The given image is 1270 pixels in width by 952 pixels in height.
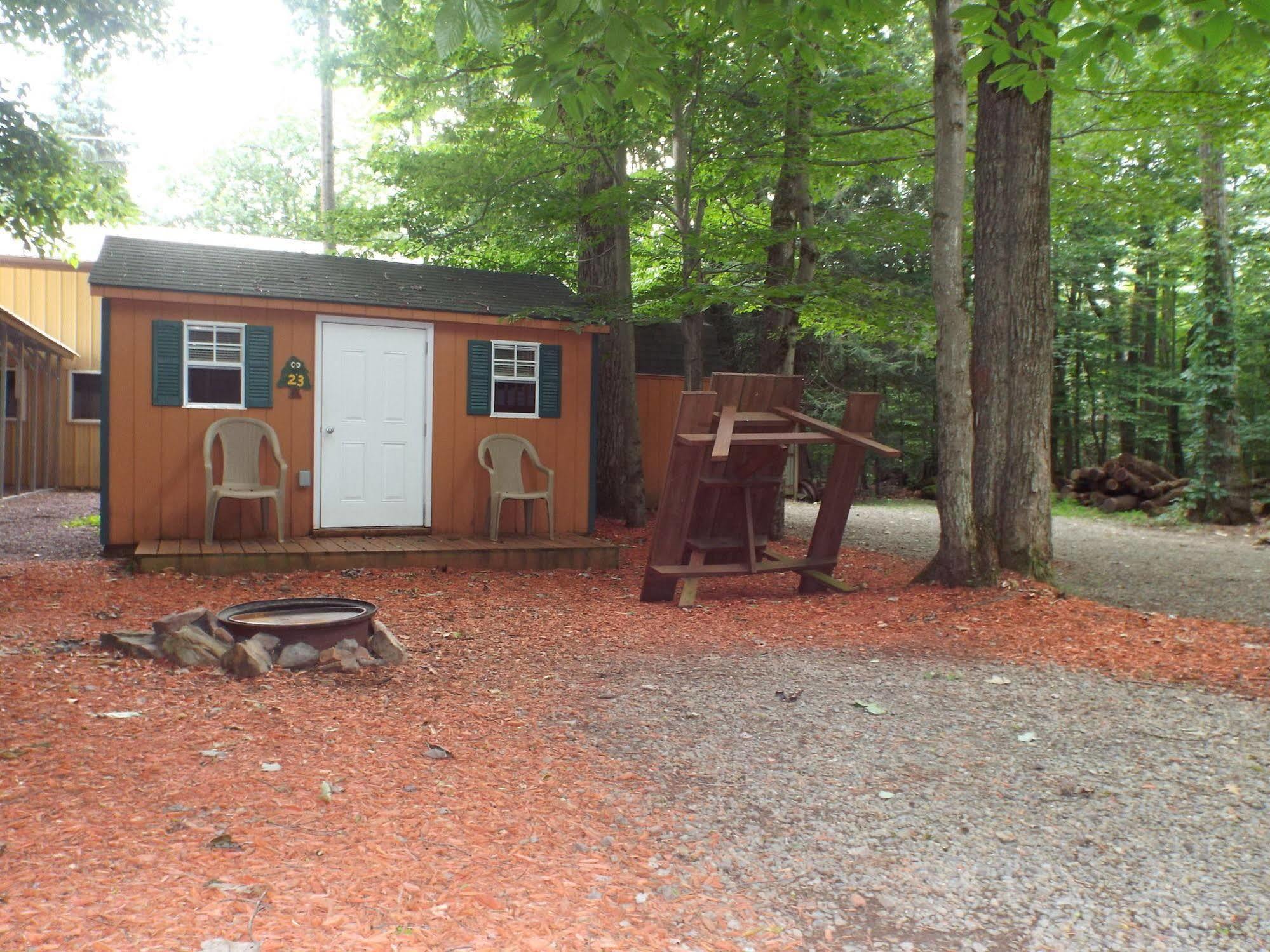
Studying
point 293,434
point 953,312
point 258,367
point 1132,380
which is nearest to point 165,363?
point 258,367

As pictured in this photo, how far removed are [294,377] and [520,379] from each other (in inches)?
79.1

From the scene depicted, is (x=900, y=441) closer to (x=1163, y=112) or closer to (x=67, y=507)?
(x=1163, y=112)

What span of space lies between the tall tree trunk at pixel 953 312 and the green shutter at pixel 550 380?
3861 mm

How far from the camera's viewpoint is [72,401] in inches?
589

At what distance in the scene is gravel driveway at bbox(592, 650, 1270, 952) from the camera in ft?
7.25

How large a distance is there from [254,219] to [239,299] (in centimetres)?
2734

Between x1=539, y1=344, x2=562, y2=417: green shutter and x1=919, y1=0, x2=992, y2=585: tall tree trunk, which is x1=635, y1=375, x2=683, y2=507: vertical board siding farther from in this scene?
x1=919, y1=0, x2=992, y2=585: tall tree trunk

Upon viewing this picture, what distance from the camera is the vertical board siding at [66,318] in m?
14.6

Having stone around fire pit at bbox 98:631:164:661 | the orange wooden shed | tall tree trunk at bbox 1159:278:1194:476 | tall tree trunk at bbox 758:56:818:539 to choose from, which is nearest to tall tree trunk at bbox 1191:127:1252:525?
tall tree trunk at bbox 1159:278:1194:476

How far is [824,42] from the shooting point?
788cm

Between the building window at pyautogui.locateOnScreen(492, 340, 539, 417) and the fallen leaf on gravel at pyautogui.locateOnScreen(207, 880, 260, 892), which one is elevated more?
the building window at pyautogui.locateOnScreen(492, 340, 539, 417)

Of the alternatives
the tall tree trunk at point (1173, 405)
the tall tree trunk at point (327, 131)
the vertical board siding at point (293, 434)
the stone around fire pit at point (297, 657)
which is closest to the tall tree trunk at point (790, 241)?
the vertical board siding at point (293, 434)

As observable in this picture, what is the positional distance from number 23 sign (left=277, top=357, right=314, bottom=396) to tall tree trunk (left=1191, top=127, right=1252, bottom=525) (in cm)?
1093

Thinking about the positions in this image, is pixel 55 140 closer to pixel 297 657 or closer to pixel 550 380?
pixel 550 380
